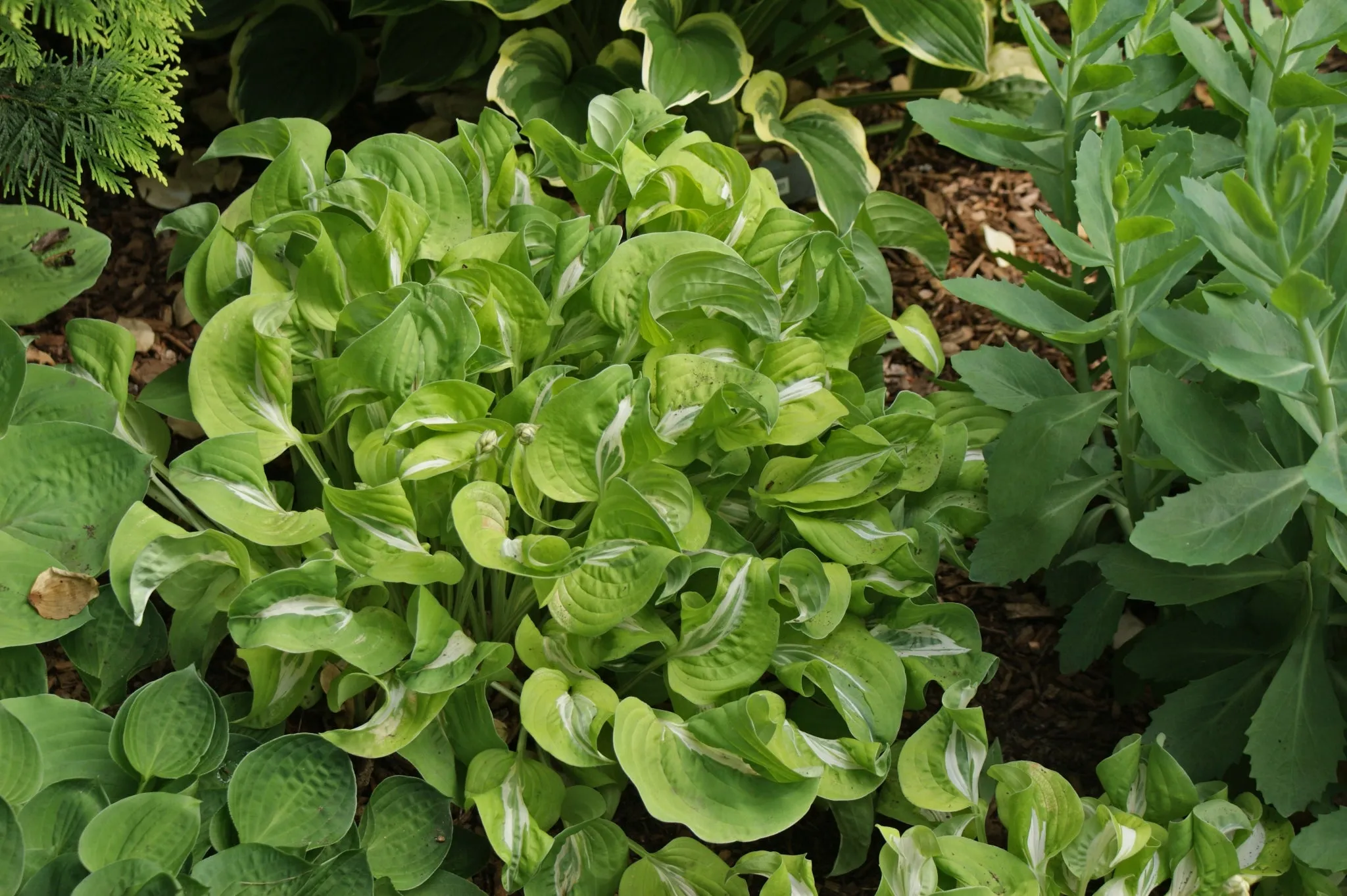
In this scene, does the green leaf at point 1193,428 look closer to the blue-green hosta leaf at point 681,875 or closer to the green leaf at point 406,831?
the blue-green hosta leaf at point 681,875

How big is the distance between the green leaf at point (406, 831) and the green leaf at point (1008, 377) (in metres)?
0.94

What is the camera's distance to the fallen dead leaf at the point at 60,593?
1344 millimetres

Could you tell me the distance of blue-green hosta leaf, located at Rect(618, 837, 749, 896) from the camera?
4.70 feet

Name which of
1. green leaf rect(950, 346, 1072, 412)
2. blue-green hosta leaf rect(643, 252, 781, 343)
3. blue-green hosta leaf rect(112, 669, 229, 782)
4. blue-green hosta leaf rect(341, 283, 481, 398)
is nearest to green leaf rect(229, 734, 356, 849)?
blue-green hosta leaf rect(112, 669, 229, 782)

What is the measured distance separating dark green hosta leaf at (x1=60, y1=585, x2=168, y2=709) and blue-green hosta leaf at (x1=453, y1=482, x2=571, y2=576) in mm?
458

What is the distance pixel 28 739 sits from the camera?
4.04 feet

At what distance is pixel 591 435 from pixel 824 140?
1221 mm

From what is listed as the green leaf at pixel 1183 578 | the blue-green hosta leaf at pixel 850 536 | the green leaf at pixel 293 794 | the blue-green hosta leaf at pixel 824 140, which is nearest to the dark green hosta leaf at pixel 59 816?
the green leaf at pixel 293 794

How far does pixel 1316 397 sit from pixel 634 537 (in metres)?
0.85

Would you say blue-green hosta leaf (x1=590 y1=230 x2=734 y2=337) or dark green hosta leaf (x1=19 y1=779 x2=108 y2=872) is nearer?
dark green hosta leaf (x1=19 y1=779 x2=108 y2=872)

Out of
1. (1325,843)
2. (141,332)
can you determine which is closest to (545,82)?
(141,332)

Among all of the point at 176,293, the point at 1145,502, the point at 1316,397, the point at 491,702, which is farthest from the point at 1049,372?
the point at 176,293

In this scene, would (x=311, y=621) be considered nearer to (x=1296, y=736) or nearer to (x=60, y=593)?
(x=60, y=593)

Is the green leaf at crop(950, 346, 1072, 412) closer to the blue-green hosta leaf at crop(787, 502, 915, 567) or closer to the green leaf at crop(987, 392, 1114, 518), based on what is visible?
the green leaf at crop(987, 392, 1114, 518)
